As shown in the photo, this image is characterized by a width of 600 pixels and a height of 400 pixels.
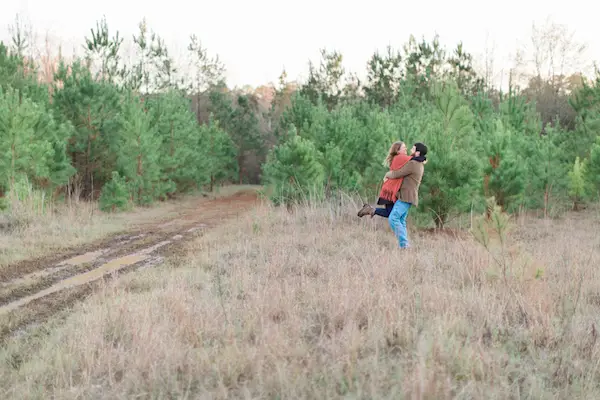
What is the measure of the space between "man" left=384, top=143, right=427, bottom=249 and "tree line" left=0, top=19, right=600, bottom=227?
5.54ft

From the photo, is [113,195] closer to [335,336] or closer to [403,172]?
[403,172]

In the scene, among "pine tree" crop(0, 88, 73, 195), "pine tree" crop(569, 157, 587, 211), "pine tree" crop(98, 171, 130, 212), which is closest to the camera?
"pine tree" crop(0, 88, 73, 195)

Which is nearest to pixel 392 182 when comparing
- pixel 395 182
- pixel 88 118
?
pixel 395 182

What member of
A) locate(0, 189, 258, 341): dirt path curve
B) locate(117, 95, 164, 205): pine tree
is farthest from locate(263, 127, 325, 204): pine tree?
locate(117, 95, 164, 205): pine tree

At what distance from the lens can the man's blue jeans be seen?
7.47 meters

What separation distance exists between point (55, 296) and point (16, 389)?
8.91 ft

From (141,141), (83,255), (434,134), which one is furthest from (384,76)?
(83,255)

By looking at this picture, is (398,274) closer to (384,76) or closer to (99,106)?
(99,106)

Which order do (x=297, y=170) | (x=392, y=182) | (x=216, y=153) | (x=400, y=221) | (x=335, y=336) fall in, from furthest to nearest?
(x=216, y=153), (x=297, y=170), (x=392, y=182), (x=400, y=221), (x=335, y=336)

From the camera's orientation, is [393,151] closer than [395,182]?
No

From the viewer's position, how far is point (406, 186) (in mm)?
7551

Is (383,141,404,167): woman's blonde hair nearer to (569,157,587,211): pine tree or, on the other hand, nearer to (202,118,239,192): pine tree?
(569,157,587,211): pine tree

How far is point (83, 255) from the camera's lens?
27.4 ft

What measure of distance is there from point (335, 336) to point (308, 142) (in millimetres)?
8940
